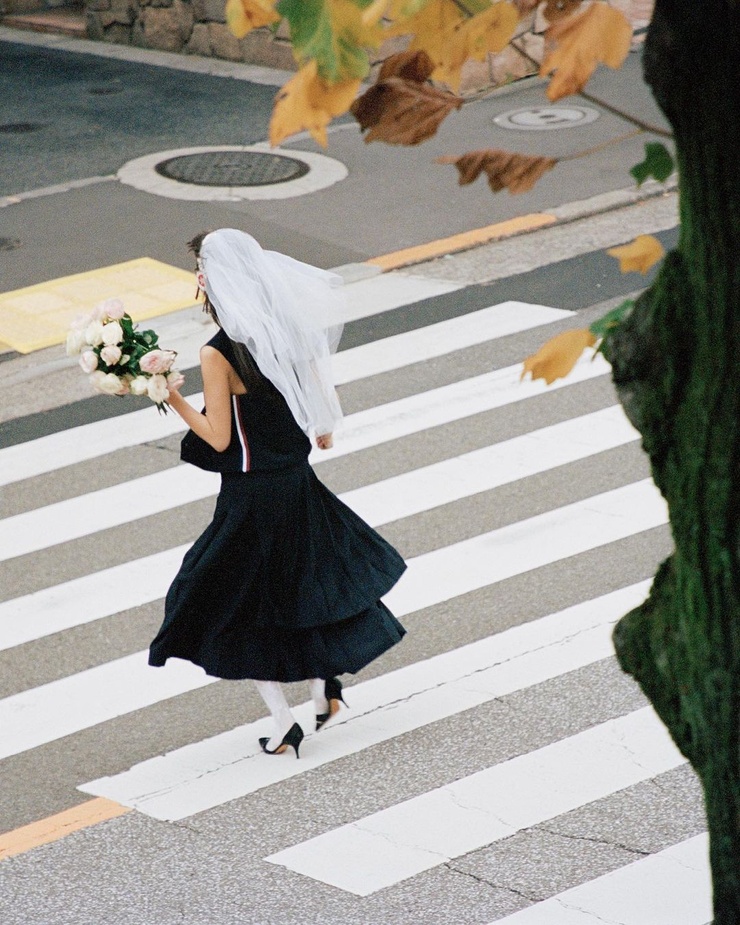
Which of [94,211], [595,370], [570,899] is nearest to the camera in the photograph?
[570,899]

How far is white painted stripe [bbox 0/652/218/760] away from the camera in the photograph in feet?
21.6

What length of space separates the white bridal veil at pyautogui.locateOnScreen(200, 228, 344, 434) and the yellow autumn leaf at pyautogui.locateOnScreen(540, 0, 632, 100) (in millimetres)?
3429

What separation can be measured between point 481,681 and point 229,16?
4.17m

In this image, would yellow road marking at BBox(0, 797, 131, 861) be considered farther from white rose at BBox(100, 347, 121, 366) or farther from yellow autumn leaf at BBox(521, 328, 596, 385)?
yellow autumn leaf at BBox(521, 328, 596, 385)

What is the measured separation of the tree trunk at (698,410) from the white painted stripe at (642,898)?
1.57 m

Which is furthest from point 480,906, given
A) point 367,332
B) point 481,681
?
point 367,332

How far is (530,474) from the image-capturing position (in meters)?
8.92

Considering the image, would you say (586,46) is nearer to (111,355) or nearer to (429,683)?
(111,355)

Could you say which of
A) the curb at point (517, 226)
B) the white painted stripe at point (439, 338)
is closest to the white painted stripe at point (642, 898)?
the white painted stripe at point (439, 338)

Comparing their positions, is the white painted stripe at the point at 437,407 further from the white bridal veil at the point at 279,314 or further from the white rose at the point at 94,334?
the white rose at the point at 94,334

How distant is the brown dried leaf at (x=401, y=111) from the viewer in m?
3.06

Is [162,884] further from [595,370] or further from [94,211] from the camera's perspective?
[94,211]

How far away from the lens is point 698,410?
10.6 ft

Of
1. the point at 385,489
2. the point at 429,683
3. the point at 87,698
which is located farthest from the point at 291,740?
the point at 385,489
